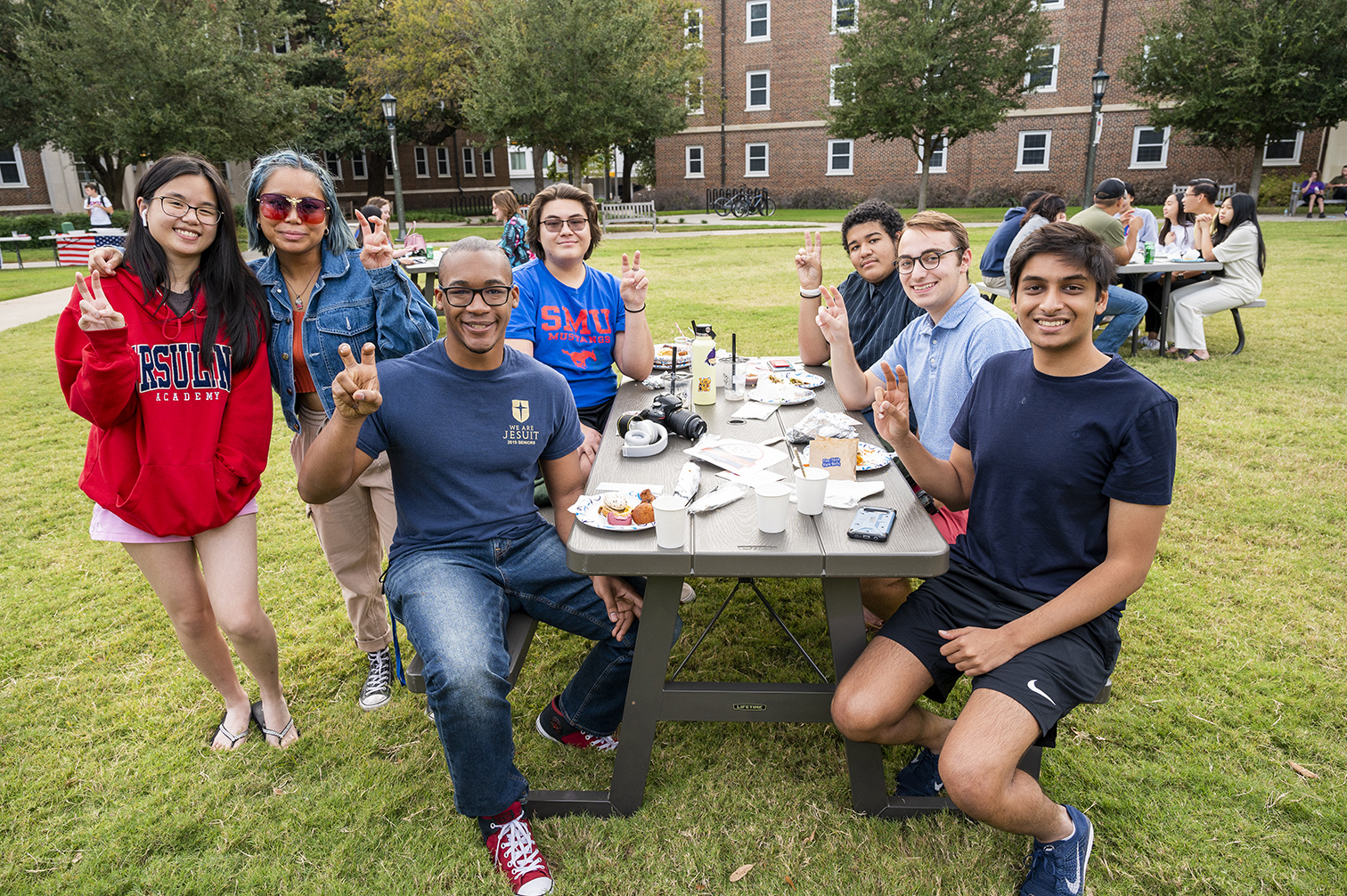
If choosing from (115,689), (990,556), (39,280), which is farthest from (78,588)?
(39,280)

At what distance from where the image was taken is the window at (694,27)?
29870 mm

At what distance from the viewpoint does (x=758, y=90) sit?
30828 mm

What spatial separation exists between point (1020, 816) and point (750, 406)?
70.6 inches

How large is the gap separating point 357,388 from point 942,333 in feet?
6.76

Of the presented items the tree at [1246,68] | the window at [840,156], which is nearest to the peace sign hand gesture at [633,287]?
the tree at [1246,68]

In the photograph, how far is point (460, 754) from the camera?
6.82ft

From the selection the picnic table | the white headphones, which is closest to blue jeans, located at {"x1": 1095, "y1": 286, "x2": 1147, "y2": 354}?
the picnic table

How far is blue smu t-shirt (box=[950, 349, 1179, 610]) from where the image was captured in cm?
199

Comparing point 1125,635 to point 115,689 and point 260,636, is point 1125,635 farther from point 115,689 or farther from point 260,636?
point 115,689

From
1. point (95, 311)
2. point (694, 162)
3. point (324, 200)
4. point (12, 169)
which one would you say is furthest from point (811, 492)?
point (694, 162)

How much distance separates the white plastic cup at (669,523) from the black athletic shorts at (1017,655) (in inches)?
29.9

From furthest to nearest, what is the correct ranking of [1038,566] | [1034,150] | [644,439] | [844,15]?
[1034,150] < [844,15] < [644,439] < [1038,566]

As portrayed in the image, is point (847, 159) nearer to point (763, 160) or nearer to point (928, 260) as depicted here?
point (763, 160)

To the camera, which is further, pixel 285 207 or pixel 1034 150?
pixel 1034 150
